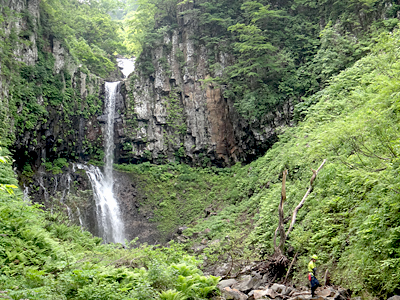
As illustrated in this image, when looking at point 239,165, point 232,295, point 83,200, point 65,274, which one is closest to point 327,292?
point 232,295

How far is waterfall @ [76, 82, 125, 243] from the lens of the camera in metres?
16.5

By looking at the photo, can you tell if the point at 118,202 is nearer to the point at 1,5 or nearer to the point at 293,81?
the point at 1,5

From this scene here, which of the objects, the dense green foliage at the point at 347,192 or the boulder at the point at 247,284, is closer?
the dense green foliage at the point at 347,192

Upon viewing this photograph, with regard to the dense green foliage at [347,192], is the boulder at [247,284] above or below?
below

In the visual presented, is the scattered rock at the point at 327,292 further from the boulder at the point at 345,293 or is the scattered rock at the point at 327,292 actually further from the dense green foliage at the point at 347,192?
the dense green foliage at the point at 347,192

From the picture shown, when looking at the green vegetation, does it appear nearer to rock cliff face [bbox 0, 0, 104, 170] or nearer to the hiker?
rock cliff face [bbox 0, 0, 104, 170]

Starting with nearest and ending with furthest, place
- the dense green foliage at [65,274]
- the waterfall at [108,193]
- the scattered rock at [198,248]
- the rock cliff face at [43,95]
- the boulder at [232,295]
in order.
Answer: the dense green foliage at [65,274]
the boulder at [232,295]
the scattered rock at [198,248]
the rock cliff face at [43,95]
the waterfall at [108,193]

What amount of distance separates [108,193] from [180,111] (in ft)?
30.7

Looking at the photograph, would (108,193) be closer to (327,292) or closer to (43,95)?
(43,95)

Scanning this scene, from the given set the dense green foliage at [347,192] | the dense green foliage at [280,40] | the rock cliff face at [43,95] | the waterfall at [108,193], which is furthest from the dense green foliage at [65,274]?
the dense green foliage at [280,40]

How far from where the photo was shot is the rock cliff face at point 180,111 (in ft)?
72.7

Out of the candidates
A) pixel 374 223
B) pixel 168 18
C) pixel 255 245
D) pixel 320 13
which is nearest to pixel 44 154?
pixel 255 245

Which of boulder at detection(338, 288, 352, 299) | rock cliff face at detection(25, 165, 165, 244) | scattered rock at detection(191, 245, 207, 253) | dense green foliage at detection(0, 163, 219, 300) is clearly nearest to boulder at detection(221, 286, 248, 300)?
dense green foliage at detection(0, 163, 219, 300)

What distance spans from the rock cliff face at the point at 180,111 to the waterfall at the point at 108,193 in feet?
3.04
